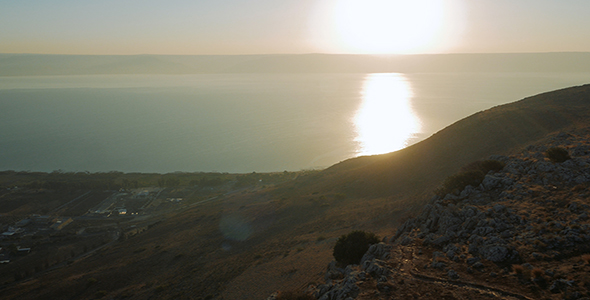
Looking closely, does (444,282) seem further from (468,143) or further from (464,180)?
(468,143)

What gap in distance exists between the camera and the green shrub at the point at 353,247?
14938 millimetres

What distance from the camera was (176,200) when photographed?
56156 millimetres

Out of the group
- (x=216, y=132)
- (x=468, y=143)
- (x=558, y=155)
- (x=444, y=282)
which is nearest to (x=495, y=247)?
(x=444, y=282)

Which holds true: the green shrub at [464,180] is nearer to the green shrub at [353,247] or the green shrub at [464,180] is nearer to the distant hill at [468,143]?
the green shrub at [353,247]

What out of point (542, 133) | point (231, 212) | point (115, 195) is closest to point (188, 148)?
point (115, 195)

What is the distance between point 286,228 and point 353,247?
12440 mm

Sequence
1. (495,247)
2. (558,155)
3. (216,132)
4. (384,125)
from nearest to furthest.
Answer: (495,247), (558,155), (384,125), (216,132)

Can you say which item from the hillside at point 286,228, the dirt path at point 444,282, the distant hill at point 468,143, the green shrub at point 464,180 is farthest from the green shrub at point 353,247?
the distant hill at point 468,143

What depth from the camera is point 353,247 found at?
15.2 m

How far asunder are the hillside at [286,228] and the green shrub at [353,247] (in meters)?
1.55

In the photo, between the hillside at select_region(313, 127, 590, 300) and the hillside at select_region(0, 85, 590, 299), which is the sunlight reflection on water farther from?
the hillside at select_region(313, 127, 590, 300)

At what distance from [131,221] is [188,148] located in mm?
62205

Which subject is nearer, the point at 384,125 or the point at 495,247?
the point at 495,247

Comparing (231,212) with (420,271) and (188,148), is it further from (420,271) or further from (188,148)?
(188,148)
